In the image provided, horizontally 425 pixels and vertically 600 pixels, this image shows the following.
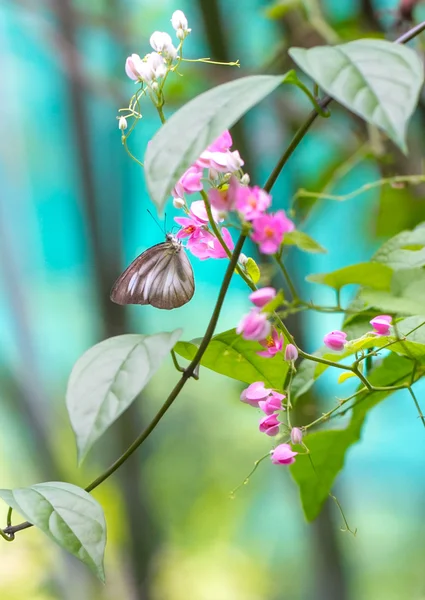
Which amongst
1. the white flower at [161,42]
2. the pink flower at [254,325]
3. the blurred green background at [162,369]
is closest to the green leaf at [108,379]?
the pink flower at [254,325]

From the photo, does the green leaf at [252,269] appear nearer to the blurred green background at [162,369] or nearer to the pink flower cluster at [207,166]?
the pink flower cluster at [207,166]

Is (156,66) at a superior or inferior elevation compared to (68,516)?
superior

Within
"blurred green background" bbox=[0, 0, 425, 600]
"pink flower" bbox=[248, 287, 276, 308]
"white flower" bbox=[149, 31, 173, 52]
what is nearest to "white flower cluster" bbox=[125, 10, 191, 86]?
"white flower" bbox=[149, 31, 173, 52]

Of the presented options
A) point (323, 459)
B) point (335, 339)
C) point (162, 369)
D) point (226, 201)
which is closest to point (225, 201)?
point (226, 201)

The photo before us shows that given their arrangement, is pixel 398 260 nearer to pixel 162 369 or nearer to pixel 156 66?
pixel 156 66

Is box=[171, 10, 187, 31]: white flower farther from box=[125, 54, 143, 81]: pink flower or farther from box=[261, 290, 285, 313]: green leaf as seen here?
box=[261, 290, 285, 313]: green leaf

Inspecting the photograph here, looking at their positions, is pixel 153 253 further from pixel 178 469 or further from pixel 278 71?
pixel 178 469

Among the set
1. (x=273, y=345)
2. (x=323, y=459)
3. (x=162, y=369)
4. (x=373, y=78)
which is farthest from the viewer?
(x=162, y=369)
